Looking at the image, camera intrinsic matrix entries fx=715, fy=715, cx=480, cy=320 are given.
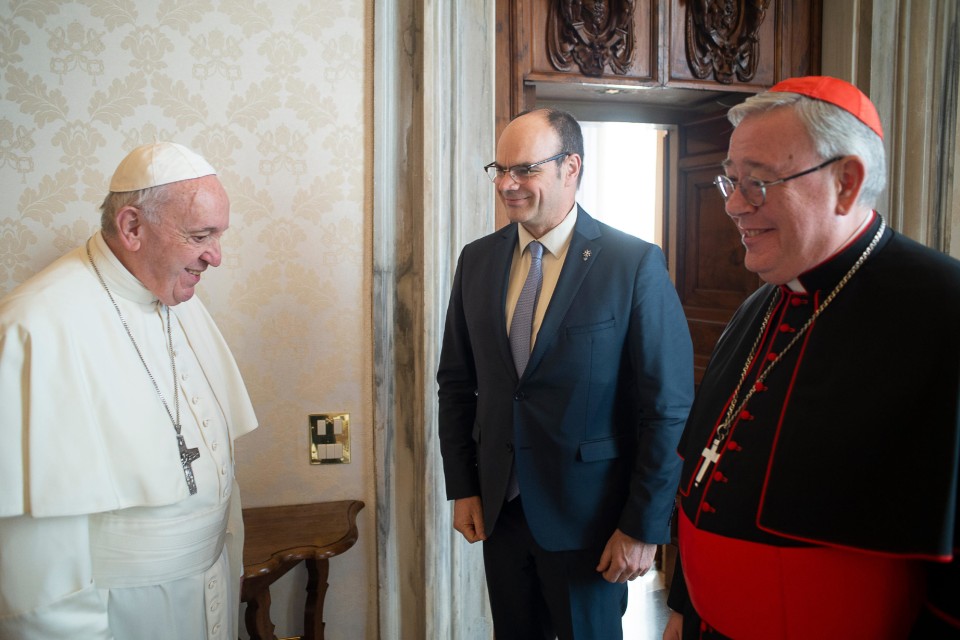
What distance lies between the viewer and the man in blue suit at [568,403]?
184 centimetres

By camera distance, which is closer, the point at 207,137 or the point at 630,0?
the point at 207,137

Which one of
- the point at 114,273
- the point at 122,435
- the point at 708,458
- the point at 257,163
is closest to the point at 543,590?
the point at 708,458

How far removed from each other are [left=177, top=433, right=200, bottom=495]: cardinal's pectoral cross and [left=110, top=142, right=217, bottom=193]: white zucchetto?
61cm

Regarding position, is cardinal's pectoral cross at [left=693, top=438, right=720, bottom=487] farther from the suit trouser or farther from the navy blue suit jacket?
the suit trouser

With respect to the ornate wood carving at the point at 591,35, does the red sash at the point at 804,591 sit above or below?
below

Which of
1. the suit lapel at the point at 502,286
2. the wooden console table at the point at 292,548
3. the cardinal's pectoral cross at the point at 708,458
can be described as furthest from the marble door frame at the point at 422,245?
the cardinal's pectoral cross at the point at 708,458

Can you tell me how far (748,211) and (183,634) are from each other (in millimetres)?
1603

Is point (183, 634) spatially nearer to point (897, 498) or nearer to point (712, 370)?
point (712, 370)

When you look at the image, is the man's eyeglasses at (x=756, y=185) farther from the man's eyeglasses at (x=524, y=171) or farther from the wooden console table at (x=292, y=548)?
the wooden console table at (x=292, y=548)

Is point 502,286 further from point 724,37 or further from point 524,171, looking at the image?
point 724,37

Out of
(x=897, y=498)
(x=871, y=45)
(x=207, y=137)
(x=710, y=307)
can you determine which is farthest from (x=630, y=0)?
(x=897, y=498)

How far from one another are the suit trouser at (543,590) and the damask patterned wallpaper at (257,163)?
2.60 ft

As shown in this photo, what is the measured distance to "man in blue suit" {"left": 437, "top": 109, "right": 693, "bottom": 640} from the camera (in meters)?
1.84

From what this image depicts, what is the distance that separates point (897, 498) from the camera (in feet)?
3.61
